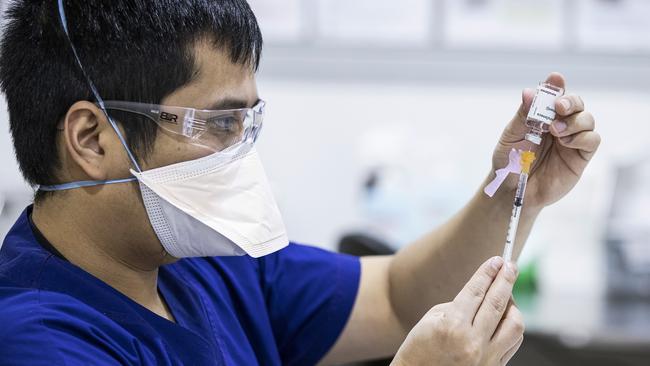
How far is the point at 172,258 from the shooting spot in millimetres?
1146

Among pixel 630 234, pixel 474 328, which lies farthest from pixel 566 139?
pixel 630 234

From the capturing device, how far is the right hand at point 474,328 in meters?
0.99

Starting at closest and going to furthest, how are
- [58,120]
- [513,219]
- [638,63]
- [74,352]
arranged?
[74,352]
[58,120]
[513,219]
[638,63]

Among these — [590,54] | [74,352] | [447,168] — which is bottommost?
[447,168]

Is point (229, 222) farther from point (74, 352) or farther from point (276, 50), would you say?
point (276, 50)

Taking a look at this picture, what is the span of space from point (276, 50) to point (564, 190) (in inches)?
68.7

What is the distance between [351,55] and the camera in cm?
277

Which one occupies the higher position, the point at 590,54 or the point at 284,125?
the point at 590,54

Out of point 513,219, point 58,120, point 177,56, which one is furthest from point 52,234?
point 513,219

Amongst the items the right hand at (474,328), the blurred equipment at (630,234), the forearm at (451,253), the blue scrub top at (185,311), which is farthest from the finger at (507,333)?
the blurred equipment at (630,234)

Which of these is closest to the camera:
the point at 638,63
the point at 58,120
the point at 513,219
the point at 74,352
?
the point at 74,352

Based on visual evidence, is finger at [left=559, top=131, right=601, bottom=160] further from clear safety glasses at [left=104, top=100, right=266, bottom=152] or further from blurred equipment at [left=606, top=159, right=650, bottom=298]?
blurred equipment at [left=606, top=159, right=650, bottom=298]

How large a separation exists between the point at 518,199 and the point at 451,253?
17 cm

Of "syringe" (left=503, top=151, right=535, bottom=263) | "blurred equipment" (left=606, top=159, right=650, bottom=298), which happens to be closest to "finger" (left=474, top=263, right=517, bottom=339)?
"syringe" (left=503, top=151, right=535, bottom=263)
